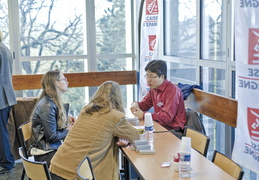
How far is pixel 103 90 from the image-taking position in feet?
10.3

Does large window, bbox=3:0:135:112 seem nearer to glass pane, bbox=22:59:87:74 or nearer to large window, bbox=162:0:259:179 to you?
glass pane, bbox=22:59:87:74

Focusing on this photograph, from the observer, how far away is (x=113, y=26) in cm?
684

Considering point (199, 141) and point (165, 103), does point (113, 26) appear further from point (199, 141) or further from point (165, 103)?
point (199, 141)

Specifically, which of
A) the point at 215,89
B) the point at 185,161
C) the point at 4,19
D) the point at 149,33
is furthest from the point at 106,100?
the point at 4,19

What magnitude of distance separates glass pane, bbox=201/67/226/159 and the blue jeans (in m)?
2.39

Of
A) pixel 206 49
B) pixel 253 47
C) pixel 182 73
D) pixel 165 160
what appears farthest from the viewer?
pixel 182 73

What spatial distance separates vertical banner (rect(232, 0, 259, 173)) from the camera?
2.98 meters

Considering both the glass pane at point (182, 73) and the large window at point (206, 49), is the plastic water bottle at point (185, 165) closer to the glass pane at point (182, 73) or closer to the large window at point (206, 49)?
the large window at point (206, 49)

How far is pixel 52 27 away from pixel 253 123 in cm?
436

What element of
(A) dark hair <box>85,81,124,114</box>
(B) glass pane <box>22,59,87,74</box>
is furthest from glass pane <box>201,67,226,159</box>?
(B) glass pane <box>22,59,87,74</box>

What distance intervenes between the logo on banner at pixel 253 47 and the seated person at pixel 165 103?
1.18 metres

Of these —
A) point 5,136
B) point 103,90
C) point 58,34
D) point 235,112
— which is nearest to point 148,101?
point 235,112

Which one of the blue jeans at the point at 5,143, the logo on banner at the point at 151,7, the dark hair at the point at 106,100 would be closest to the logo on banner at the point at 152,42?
the logo on banner at the point at 151,7

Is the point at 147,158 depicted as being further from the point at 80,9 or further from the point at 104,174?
the point at 80,9
